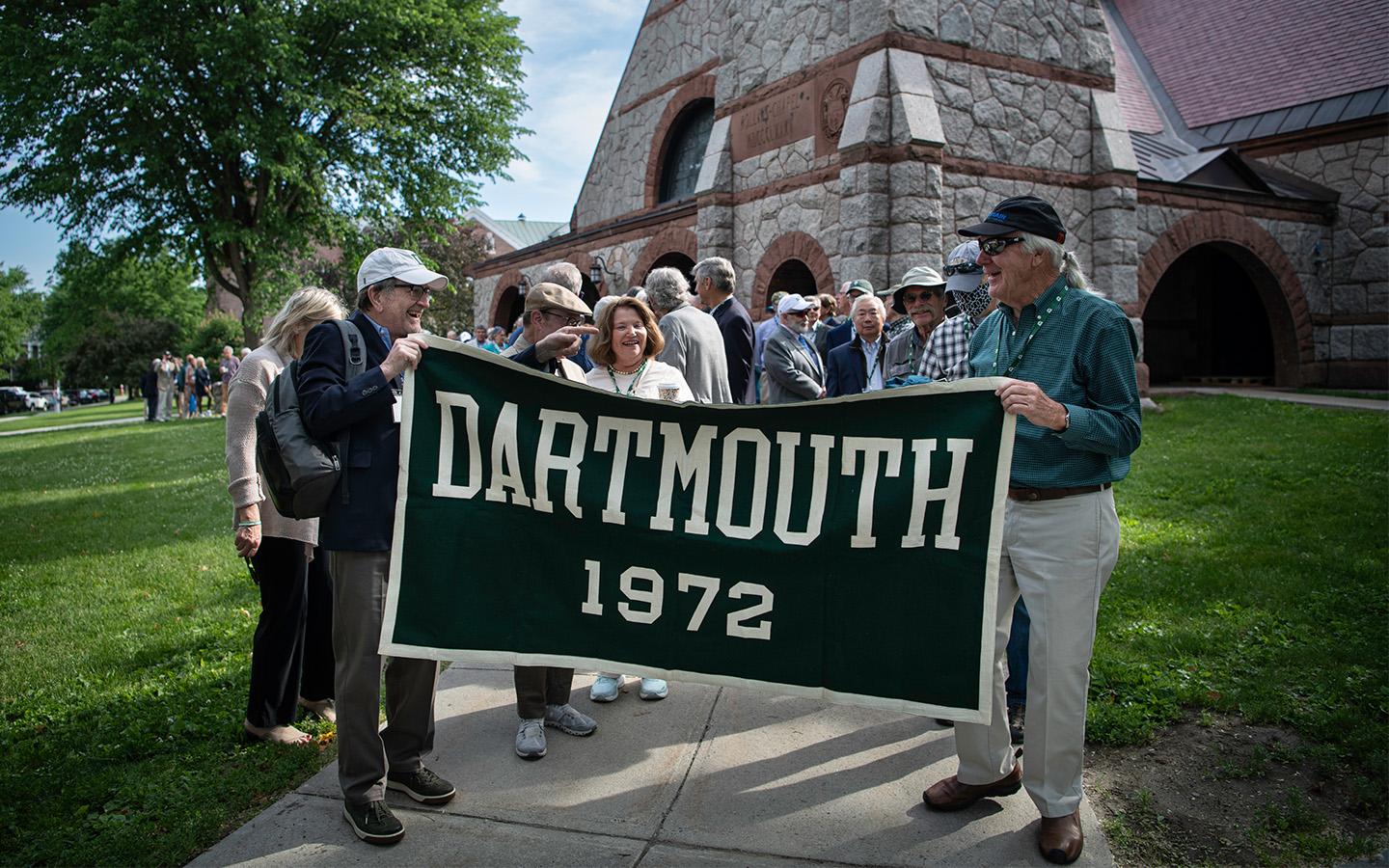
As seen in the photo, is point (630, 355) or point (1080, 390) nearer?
point (1080, 390)

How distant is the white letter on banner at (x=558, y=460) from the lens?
3.27 m

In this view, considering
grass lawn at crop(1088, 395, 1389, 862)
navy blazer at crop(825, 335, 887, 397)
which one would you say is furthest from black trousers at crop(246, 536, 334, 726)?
navy blazer at crop(825, 335, 887, 397)

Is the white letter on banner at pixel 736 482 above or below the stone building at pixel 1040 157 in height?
below

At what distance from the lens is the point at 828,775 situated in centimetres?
360

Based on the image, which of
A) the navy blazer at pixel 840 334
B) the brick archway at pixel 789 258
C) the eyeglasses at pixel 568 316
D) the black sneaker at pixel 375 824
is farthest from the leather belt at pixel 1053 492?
the brick archway at pixel 789 258

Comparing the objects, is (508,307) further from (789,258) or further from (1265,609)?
(1265,609)

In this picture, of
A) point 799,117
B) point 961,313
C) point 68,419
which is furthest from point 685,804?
point 68,419

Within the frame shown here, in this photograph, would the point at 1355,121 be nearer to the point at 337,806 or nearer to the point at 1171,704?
the point at 1171,704

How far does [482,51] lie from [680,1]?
8.58 meters

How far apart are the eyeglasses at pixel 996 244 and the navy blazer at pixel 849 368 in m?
3.25

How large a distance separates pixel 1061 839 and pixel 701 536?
1572 millimetres

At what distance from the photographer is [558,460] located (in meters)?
3.28

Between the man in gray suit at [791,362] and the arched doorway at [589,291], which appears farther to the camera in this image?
the arched doorway at [589,291]

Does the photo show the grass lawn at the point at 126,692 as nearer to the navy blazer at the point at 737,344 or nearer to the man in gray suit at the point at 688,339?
the man in gray suit at the point at 688,339
